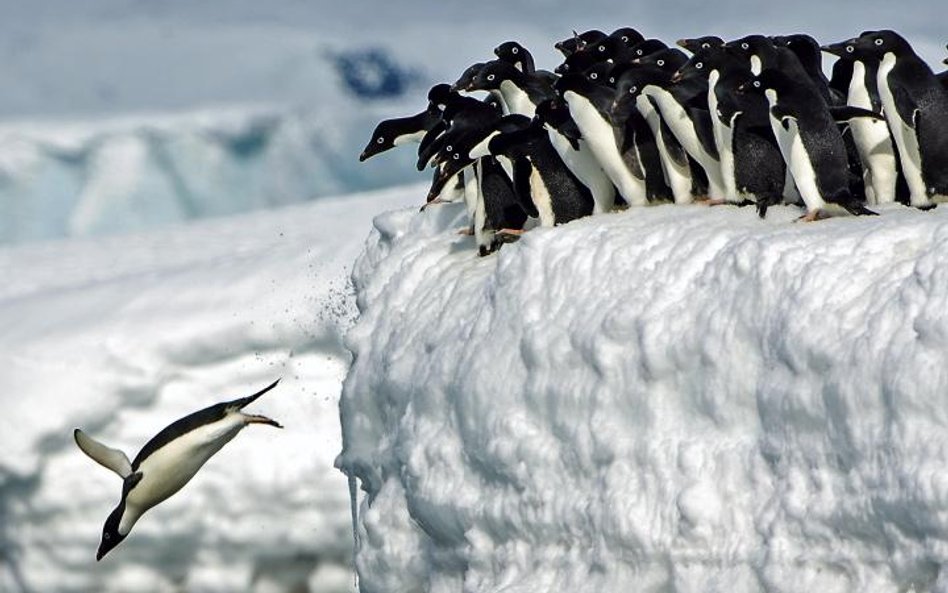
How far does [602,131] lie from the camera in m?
6.78

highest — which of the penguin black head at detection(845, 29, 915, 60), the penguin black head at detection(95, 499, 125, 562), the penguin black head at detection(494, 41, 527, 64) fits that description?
the penguin black head at detection(845, 29, 915, 60)

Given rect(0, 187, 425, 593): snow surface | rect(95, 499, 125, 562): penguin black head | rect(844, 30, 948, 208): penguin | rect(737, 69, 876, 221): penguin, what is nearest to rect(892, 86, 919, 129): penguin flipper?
rect(844, 30, 948, 208): penguin

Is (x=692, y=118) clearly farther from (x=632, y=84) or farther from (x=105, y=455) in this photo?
(x=105, y=455)

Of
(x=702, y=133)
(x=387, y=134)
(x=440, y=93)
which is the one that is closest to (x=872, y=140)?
(x=702, y=133)

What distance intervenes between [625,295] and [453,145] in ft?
5.34

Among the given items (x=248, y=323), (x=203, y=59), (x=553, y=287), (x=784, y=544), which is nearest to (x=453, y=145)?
(x=553, y=287)

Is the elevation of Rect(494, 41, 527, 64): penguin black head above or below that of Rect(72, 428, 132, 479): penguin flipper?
above

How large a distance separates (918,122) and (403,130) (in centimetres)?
328

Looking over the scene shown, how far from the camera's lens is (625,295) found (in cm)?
586

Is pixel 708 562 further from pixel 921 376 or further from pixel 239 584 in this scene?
pixel 239 584

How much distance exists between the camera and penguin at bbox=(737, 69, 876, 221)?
5781 millimetres

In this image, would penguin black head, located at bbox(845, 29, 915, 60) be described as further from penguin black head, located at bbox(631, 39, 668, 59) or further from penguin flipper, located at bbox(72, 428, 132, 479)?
Answer: penguin flipper, located at bbox(72, 428, 132, 479)

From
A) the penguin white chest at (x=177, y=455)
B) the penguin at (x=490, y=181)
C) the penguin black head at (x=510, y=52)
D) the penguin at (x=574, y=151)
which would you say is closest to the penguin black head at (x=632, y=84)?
the penguin at (x=574, y=151)

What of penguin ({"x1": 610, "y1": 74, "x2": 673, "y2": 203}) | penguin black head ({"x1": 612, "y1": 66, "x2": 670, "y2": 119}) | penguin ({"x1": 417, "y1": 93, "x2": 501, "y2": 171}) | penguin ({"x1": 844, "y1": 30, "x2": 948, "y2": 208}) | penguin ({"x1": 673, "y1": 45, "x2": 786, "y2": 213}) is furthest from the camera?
penguin ({"x1": 417, "y1": 93, "x2": 501, "y2": 171})
